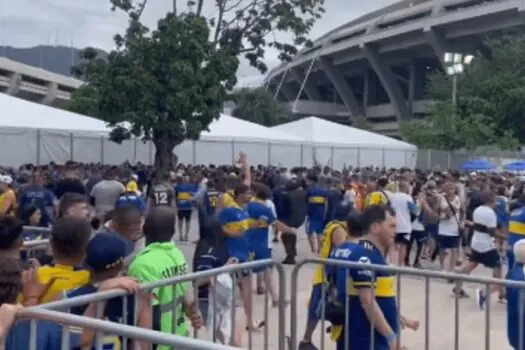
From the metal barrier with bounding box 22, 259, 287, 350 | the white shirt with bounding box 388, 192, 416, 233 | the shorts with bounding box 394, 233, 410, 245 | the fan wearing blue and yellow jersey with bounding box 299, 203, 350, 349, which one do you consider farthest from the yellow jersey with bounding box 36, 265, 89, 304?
the shorts with bounding box 394, 233, 410, 245

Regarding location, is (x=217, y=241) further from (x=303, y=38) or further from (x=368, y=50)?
(x=368, y=50)

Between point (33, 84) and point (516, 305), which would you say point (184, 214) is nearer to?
point (516, 305)

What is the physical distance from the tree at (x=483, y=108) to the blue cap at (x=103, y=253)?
133 feet

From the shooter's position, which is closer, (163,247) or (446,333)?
(163,247)

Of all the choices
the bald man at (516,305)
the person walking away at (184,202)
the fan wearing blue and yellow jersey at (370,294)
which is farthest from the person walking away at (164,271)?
the person walking away at (184,202)

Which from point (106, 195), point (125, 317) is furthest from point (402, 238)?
point (125, 317)

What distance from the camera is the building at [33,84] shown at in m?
87.9

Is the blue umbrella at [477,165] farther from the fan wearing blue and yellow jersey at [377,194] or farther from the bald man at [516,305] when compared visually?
the bald man at [516,305]

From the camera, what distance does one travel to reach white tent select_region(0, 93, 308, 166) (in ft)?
77.5

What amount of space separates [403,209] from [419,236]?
A: 126cm

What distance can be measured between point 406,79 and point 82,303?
272 ft

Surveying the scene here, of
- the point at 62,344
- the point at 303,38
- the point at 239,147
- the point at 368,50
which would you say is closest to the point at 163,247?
the point at 62,344

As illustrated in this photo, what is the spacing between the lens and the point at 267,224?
35.8 feet

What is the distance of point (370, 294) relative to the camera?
575cm
